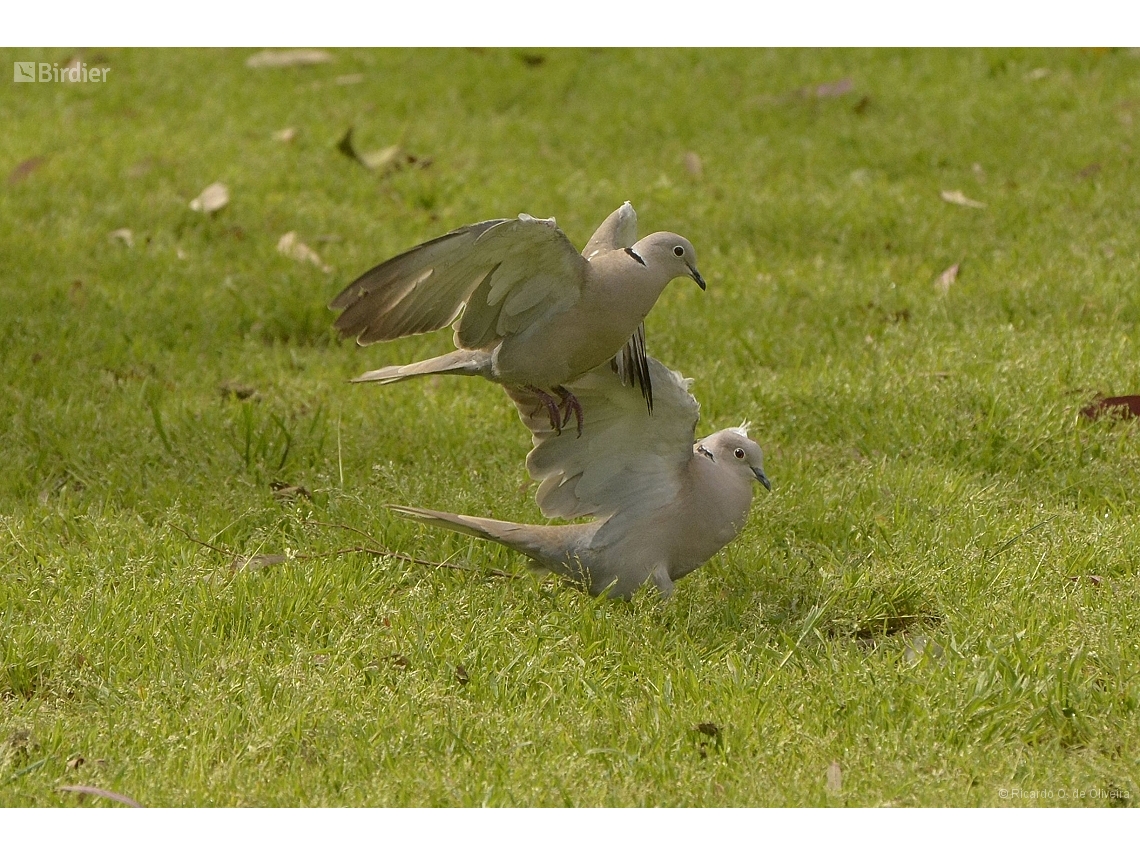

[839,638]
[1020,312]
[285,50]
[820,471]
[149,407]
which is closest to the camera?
[839,638]

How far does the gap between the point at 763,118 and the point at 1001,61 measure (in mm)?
1872

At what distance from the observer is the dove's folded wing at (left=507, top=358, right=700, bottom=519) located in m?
4.40

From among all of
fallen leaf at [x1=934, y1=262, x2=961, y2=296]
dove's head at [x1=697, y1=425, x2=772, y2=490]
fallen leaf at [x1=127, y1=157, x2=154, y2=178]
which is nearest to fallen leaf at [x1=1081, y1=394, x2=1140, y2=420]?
fallen leaf at [x1=934, y1=262, x2=961, y2=296]

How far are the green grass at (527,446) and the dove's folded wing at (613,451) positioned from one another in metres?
0.32

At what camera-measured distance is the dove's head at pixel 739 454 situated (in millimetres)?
4438

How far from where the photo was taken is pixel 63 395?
588 centimetres

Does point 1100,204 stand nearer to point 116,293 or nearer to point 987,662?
point 987,662

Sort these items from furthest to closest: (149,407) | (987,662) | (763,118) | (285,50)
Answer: (285,50) → (763,118) → (149,407) → (987,662)

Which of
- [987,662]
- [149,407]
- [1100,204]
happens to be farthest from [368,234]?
[987,662]

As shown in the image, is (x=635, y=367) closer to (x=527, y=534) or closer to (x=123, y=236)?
(x=527, y=534)

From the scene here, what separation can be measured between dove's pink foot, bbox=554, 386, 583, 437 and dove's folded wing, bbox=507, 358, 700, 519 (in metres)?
0.05

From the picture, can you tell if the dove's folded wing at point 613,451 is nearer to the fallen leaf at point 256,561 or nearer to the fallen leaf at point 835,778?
the fallen leaf at point 256,561

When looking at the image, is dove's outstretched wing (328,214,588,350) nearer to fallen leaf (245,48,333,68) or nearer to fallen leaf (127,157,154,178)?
fallen leaf (127,157,154,178)

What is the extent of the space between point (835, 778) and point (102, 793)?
174 cm
